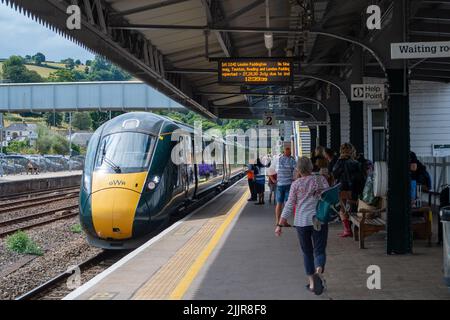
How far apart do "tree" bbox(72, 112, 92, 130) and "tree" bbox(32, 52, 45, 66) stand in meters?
62.4

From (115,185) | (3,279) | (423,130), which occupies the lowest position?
(3,279)

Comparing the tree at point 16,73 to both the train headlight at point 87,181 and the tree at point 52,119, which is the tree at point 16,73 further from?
the train headlight at point 87,181

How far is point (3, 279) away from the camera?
10.5 m

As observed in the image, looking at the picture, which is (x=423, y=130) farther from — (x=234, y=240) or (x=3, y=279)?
(x=3, y=279)

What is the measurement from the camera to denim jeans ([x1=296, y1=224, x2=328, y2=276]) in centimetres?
681

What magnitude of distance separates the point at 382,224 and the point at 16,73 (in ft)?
415

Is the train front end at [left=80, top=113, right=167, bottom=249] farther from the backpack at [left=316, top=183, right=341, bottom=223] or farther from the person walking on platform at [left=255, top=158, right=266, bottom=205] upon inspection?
the person walking on platform at [left=255, top=158, right=266, bottom=205]

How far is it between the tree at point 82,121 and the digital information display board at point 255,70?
11359 cm

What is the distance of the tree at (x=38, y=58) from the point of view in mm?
181663

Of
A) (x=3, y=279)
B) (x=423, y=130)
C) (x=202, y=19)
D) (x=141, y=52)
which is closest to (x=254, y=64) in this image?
(x=202, y=19)

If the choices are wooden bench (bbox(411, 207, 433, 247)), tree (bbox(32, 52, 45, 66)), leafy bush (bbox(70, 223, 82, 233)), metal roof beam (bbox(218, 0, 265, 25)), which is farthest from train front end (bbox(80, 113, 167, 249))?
tree (bbox(32, 52, 45, 66))

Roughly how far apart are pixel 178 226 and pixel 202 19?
449 cm

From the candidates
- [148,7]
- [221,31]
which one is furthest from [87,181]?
[221,31]
